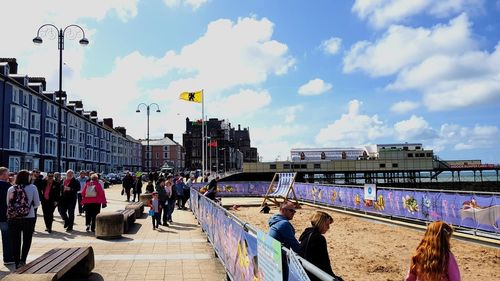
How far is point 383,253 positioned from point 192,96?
25.4 meters

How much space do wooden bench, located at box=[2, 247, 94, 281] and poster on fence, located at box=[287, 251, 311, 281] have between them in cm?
372

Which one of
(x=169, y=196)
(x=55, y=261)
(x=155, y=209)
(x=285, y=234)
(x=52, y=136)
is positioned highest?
(x=52, y=136)

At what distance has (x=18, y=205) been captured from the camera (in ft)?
26.8

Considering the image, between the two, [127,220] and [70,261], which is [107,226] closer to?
[127,220]

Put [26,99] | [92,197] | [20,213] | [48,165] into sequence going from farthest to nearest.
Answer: [48,165] → [26,99] → [92,197] → [20,213]

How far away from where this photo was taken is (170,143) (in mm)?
127688

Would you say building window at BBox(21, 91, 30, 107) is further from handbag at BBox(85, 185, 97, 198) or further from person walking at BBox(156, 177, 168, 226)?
handbag at BBox(85, 185, 97, 198)

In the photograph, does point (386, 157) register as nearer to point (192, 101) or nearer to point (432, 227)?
point (192, 101)

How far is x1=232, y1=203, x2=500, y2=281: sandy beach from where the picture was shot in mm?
9109

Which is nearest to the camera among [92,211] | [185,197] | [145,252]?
[145,252]

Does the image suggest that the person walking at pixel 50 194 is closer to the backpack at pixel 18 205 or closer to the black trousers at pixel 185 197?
the backpack at pixel 18 205

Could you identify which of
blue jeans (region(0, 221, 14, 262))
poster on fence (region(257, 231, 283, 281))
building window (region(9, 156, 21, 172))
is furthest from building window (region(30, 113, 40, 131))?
poster on fence (region(257, 231, 283, 281))

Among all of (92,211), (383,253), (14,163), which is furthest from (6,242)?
(14,163)

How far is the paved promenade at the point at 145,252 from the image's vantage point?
8188 millimetres
